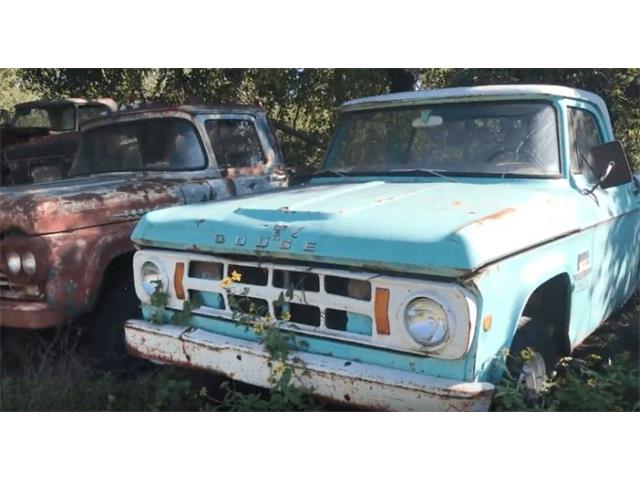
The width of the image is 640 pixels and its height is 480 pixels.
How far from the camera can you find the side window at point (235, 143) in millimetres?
4691

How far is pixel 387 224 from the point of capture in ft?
8.14

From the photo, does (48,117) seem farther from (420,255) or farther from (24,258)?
(420,255)

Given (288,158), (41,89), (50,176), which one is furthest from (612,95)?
(50,176)

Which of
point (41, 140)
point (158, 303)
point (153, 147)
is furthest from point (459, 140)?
point (41, 140)

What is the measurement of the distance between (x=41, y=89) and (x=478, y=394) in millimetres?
5065

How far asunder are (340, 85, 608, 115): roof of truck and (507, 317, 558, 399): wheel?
1.27 m

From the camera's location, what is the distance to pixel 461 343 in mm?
2258

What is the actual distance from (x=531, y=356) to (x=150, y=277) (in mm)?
1805

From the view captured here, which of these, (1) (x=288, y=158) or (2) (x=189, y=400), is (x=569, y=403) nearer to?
(2) (x=189, y=400)

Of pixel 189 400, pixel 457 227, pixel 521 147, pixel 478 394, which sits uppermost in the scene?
pixel 521 147

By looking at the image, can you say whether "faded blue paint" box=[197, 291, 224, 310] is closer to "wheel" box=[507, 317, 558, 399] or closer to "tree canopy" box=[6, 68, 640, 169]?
"wheel" box=[507, 317, 558, 399]

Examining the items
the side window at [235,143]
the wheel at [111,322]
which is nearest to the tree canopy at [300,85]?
the side window at [235,143]

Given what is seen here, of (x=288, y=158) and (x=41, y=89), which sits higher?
(x=41, y=89)

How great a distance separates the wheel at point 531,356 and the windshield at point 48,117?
5.96 metres
